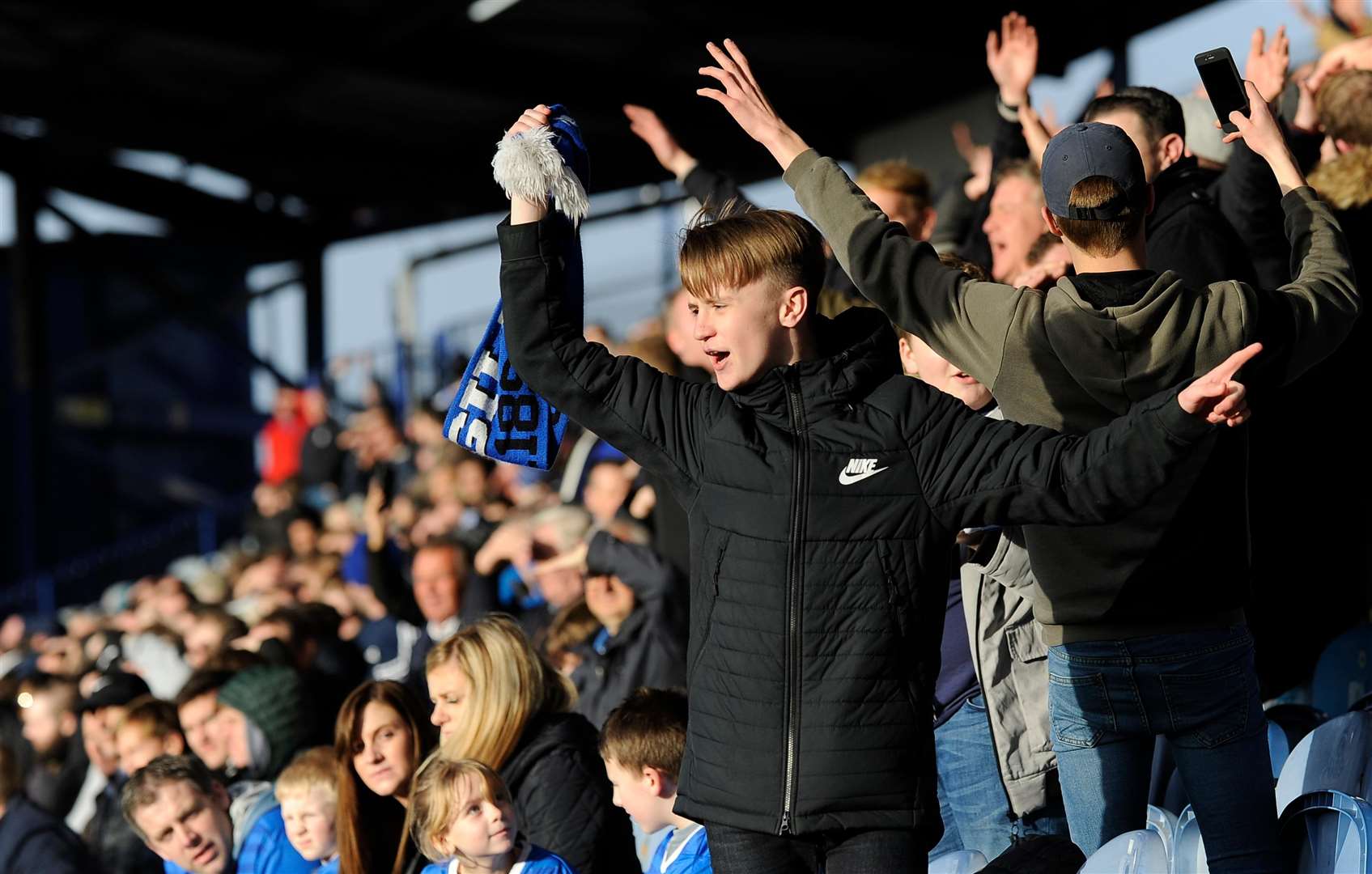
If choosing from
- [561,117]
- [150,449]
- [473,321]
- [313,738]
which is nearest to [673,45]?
[473,321]

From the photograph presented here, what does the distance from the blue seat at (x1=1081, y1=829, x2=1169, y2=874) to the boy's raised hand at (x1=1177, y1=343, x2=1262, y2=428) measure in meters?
0.86

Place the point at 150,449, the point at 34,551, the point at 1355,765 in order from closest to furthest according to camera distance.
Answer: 1. the point at 1355,765
2. the point at 34,551
3. the point at 150,449

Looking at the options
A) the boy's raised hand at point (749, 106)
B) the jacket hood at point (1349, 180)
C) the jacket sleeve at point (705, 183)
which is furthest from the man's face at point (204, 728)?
the jacket hood at point (1349, 180)

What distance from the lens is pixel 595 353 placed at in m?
2.85

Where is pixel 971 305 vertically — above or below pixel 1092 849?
above

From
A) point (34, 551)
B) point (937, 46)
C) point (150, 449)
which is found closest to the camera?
point (937, 46)

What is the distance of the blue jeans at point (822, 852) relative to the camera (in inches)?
103

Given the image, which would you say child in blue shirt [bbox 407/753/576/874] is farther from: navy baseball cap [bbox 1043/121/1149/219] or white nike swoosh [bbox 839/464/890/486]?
navy baseball cap [bbox 1043/121/1149/219]

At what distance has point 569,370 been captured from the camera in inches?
112

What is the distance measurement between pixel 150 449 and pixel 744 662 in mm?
22720

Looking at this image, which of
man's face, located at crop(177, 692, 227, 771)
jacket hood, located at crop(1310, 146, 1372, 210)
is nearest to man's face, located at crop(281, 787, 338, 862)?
man's face, located at crop(177, 692, 227, 771)

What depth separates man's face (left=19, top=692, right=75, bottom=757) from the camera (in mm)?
7672

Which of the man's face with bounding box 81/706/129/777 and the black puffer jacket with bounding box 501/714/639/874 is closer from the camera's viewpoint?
the black puffer jacket with bounding box 501/714/639/874

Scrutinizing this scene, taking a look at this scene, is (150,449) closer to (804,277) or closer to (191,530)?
(191,530)
